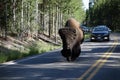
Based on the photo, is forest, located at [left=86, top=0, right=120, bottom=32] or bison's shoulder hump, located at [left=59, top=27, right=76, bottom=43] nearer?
bison's shoulder hump, located at [left=59, top=27, right=76, bottom=43]

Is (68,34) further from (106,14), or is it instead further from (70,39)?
(106,14)

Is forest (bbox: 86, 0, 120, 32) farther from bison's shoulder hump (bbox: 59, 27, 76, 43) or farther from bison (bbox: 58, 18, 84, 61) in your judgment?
bison's shoulder hump (bbox: 59, 27, 76, 43)

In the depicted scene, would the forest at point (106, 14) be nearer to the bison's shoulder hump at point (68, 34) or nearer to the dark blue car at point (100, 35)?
the dark blue car at point (100, 35)

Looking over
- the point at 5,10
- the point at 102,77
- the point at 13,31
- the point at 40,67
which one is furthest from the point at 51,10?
the point at 102,77

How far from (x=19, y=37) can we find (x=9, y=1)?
11.2ft

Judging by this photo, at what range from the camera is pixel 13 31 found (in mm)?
35469

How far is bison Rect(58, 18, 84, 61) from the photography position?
20422mm

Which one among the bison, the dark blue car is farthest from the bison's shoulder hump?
the dark blue car

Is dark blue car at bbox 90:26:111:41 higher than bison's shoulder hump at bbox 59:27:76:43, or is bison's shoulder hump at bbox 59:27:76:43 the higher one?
bison's shoulder hump at bbox 59:27:76:43

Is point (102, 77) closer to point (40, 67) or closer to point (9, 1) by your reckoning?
point (40, 67)

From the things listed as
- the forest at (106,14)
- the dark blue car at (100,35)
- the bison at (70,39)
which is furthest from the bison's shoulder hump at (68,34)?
the forest at (106,14)

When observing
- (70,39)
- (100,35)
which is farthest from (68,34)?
(100,35)

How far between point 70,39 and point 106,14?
341 ft

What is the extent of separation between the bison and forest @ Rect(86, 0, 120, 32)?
90022 millimetres
